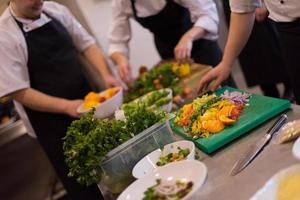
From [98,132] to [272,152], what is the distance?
1.30 feet

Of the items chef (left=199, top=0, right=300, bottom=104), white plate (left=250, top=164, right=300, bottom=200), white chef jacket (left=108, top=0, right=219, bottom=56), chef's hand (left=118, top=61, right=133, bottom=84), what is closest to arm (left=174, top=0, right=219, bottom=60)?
white chef jacket (left=108, top=0, right=219, bottom=56)

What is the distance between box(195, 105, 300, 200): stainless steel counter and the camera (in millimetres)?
780

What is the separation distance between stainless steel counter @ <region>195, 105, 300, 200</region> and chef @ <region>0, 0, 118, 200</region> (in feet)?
2.31

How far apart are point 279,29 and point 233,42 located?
0.16 m

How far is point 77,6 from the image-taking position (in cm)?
262

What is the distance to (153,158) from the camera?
3.20ft

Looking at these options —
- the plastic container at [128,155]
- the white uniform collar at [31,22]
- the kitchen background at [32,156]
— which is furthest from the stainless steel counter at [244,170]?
the kitchen background at [32,156]

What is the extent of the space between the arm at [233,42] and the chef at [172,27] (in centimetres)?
35

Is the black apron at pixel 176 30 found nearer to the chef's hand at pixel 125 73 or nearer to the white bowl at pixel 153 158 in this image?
the chef's hand at pixel 125 73

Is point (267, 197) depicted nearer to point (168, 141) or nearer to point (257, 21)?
point (168, 141)

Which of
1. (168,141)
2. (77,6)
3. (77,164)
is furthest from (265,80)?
(77,164)

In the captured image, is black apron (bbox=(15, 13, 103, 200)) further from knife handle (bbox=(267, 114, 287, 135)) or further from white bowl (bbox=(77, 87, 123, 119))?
knife handle (bbox=(267, 114, 287, 135))

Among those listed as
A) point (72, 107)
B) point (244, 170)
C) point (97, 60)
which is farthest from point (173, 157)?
point (97, 60)

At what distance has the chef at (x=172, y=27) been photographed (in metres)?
1.69
